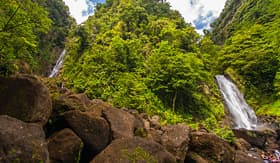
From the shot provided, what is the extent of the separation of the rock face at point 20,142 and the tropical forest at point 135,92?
0.02m

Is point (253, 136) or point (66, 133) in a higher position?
point (253, 136)

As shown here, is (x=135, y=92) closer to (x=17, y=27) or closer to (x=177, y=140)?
(x=177, y=140)

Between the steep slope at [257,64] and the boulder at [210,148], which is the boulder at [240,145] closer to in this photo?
the boulder at [210,148]

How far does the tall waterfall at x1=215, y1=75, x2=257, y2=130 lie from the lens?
30.2m

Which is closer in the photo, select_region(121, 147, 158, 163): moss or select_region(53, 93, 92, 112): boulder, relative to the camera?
select_region(121, 147, 158, 163): moss

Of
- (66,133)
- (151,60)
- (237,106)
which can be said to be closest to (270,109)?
(237,106)

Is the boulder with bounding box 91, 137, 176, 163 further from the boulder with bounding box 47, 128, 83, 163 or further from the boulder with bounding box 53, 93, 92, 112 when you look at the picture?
the boulder with bounding box 53, 93, 92, 112

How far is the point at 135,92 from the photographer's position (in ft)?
66.8

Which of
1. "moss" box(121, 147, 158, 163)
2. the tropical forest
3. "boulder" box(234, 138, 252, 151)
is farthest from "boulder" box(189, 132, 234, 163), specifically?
"moss" box(121, 147, 158, 163)

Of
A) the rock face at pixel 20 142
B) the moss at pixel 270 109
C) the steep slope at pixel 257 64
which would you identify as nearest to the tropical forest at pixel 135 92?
the rock face at pixel 20 142

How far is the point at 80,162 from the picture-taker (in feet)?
25.0

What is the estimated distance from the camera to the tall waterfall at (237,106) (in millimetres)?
30234

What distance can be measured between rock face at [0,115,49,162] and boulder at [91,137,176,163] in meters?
1.50

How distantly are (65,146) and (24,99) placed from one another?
1.62 metres
